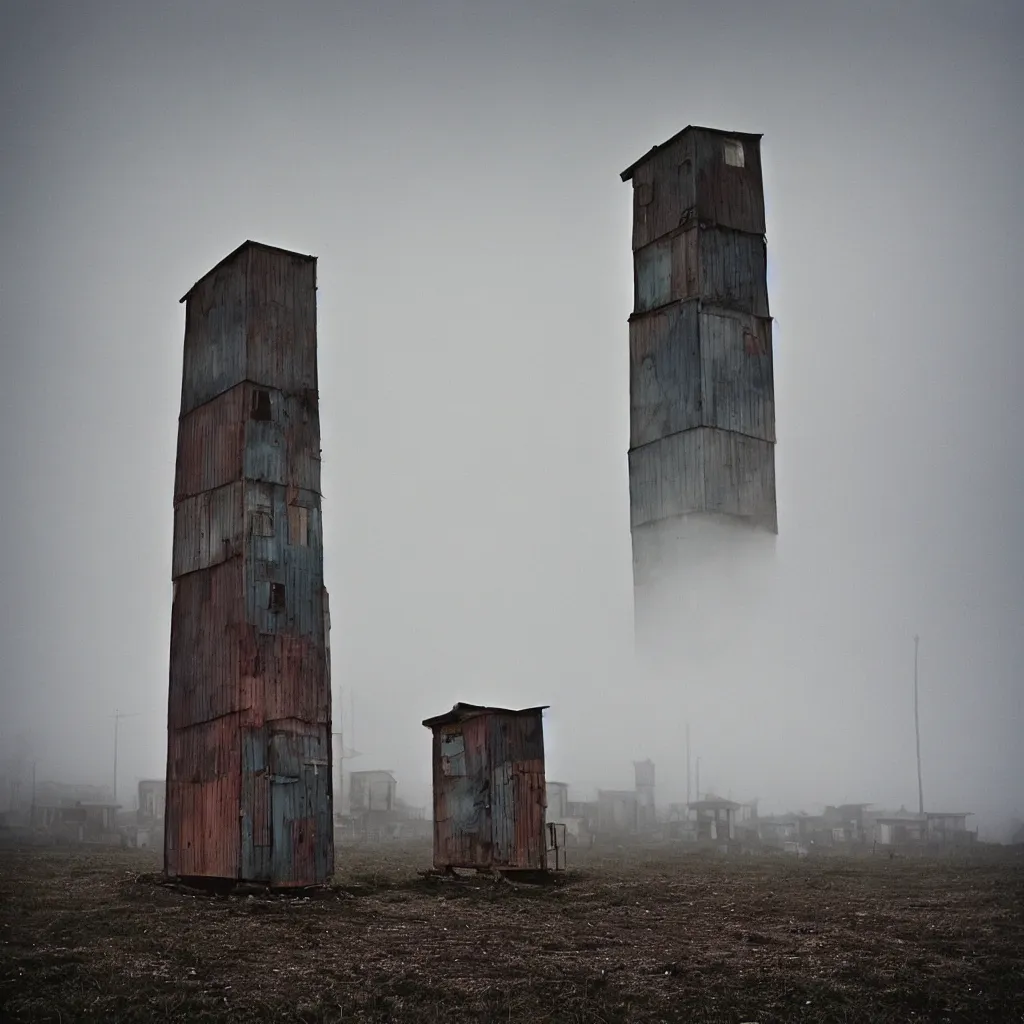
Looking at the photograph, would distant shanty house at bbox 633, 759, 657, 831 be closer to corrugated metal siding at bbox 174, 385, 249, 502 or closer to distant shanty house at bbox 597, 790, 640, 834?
distant shanty house at bbox 597, 790, 640, 834

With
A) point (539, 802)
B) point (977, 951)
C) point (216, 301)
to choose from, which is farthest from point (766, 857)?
point (216, 301)

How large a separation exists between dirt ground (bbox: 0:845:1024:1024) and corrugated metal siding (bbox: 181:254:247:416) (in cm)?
1021

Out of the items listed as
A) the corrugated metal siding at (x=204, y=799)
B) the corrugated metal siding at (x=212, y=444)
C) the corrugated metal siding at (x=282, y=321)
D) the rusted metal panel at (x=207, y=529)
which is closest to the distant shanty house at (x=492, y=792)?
the corrugated metal siding at (x=204, y=799)

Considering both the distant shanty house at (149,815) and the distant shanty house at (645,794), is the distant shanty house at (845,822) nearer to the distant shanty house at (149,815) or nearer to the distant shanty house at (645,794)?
the distant shanty house at (645,794)

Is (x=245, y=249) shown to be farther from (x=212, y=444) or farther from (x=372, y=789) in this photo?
(x=372, y=789)

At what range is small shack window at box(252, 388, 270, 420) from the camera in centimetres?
2377

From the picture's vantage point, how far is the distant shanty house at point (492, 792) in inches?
1079

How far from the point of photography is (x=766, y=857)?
1651 inches

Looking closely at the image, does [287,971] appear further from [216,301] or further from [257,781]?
[216,301]

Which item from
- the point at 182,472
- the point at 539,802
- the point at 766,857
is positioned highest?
the point at 182,472

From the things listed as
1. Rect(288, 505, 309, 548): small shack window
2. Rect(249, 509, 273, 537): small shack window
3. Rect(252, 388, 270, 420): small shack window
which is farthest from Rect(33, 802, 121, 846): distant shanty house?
Rect(252, 388, 270, 420): small shack window

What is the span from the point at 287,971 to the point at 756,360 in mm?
12189

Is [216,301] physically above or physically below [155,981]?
above

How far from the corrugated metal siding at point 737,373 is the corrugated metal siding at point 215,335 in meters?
18.1
